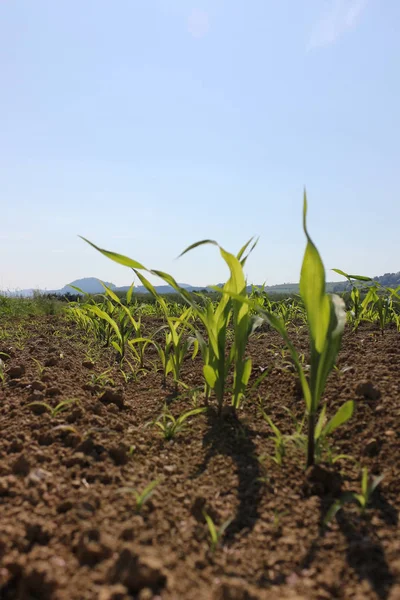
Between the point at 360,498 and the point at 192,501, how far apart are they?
17.1 inches

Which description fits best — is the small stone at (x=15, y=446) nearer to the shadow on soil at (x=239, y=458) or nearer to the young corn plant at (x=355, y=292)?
the shadow on soil at (x=239, y=458)

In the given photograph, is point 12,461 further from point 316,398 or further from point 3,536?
point 316,398

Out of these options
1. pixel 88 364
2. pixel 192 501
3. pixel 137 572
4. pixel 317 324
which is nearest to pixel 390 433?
pixel 317 324

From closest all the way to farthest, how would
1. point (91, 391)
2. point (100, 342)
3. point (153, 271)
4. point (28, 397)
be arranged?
point (153, 271)
point (28, 397)
point (91, 391)
point (100, 342)

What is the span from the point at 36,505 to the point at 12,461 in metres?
0.29

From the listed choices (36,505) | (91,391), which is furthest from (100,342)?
(36,505)

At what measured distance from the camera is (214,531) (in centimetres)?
97

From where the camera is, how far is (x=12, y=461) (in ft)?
4.37

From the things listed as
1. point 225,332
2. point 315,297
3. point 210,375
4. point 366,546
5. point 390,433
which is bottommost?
point 366,546

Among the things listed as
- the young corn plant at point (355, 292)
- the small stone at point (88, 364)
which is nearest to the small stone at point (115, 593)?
the small stone at point (88, 364)

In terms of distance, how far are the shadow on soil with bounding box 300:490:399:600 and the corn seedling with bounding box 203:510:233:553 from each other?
7.3 inches

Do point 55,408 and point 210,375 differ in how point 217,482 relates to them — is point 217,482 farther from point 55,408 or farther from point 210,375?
point 55,408

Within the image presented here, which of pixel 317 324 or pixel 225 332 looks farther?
pixel 225 332

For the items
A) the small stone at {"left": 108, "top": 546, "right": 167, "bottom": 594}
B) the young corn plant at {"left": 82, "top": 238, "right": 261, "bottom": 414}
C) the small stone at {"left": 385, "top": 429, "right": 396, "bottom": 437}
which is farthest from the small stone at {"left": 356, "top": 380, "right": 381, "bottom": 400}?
the small stone at {"left": 108, "top": 546, "right": 167, "bottom": 594}
